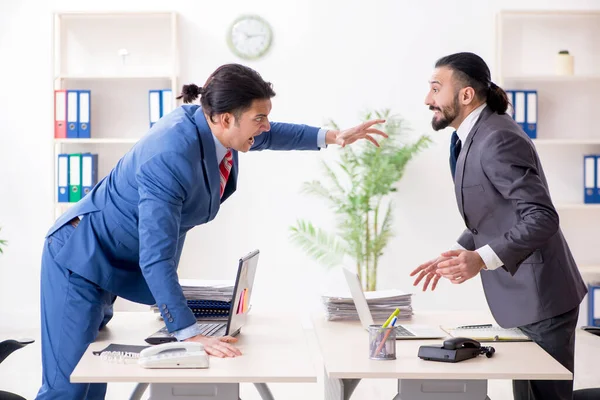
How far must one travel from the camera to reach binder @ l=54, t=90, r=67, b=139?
17.2 feet

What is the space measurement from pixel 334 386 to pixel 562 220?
3.69 m

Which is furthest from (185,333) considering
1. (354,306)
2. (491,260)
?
(491,260)

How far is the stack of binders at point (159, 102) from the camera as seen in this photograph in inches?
208

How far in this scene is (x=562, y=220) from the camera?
18.5ft

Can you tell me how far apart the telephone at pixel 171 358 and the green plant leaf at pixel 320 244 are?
3443 millimetres

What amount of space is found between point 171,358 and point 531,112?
3964mm

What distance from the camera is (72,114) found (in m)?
5.27

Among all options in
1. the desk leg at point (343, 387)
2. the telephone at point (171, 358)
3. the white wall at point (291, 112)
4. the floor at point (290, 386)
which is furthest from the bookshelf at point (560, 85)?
the telephone at point (171, 358)

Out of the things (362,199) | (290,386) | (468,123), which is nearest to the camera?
(468,123)

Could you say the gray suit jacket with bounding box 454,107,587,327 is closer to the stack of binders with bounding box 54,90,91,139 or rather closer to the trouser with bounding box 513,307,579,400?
the trouser with bounding box 513,307,579,400

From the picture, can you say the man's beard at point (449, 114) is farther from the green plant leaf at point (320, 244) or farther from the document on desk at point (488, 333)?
the green plant leaf at point (320, 244)

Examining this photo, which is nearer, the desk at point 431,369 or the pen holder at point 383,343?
the desk at point 431,369

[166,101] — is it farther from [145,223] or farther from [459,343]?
[459,343]

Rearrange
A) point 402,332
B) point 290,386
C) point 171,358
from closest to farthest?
1. point 171,358
2. point 402,332
3. point 290,386
